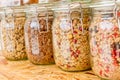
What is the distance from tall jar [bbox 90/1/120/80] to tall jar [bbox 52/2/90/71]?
10 centimetres

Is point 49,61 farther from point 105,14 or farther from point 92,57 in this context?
point 105,14

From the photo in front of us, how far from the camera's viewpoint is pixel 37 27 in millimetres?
976

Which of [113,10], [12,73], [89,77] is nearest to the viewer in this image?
[113,10]

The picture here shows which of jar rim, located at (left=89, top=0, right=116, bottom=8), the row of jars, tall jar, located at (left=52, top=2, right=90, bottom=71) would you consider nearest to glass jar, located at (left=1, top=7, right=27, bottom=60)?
the row of jars

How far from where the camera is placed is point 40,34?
97 centimetres

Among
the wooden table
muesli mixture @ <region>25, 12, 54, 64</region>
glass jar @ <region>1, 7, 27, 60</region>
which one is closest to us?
the wooden table

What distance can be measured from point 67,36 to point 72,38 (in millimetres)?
17

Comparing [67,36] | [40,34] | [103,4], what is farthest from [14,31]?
[103,4]

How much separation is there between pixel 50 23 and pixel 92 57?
0.86ft

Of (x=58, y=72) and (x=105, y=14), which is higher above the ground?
(x=105, y=14)

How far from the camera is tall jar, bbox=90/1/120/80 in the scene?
0.70 meters

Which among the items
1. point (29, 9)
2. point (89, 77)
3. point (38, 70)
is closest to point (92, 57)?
point (89, 77)

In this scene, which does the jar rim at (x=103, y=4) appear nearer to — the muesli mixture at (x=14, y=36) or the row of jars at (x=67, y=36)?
the row of jars at (x=67, y=36)

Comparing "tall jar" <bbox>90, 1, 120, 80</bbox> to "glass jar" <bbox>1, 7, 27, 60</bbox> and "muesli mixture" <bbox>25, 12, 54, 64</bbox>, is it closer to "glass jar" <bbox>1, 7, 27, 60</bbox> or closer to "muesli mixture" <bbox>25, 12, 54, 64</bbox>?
"muesli mixture" <bbox>25, 12, 54, 64</bbox>
